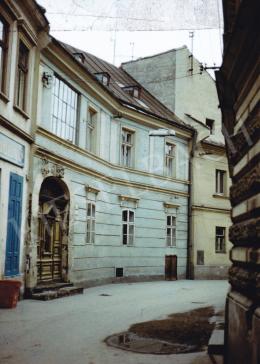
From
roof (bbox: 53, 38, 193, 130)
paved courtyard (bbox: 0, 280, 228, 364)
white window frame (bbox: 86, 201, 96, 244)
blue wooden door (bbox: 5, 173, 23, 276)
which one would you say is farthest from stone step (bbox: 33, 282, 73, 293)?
roof (bbox: 53, 38, 193, 130)

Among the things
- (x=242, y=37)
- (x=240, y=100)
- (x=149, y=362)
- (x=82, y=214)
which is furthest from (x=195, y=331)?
(x=82, y=214)

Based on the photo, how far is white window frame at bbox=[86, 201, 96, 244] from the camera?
703 inches

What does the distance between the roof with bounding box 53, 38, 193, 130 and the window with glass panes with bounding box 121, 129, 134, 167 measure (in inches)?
46.2

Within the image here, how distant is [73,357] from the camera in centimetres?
686

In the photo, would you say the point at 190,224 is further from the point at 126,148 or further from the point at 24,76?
the point at 24,76

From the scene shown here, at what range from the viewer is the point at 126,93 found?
2325 cm

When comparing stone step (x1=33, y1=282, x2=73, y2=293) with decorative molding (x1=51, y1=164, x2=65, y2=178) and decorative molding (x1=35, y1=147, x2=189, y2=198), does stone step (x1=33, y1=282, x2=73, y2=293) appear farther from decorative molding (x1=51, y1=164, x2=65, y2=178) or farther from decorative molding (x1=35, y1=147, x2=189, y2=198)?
decorative molding (x1=35, y1=147, x2=189, y2=198)

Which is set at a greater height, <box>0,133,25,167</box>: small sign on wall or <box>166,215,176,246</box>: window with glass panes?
<box>0,133,25,167</box>: small sign on wall

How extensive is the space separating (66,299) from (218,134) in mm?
16078

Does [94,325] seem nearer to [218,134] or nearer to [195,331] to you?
[195,331]

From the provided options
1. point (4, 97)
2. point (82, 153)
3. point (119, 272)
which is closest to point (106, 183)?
point (82, 153)

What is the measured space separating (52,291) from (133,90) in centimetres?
1271

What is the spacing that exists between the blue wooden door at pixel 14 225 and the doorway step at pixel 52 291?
1.00 meters

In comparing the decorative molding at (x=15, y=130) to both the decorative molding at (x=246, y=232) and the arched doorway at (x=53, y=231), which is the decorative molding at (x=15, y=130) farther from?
the decorative molding at (x=246, y=232)
